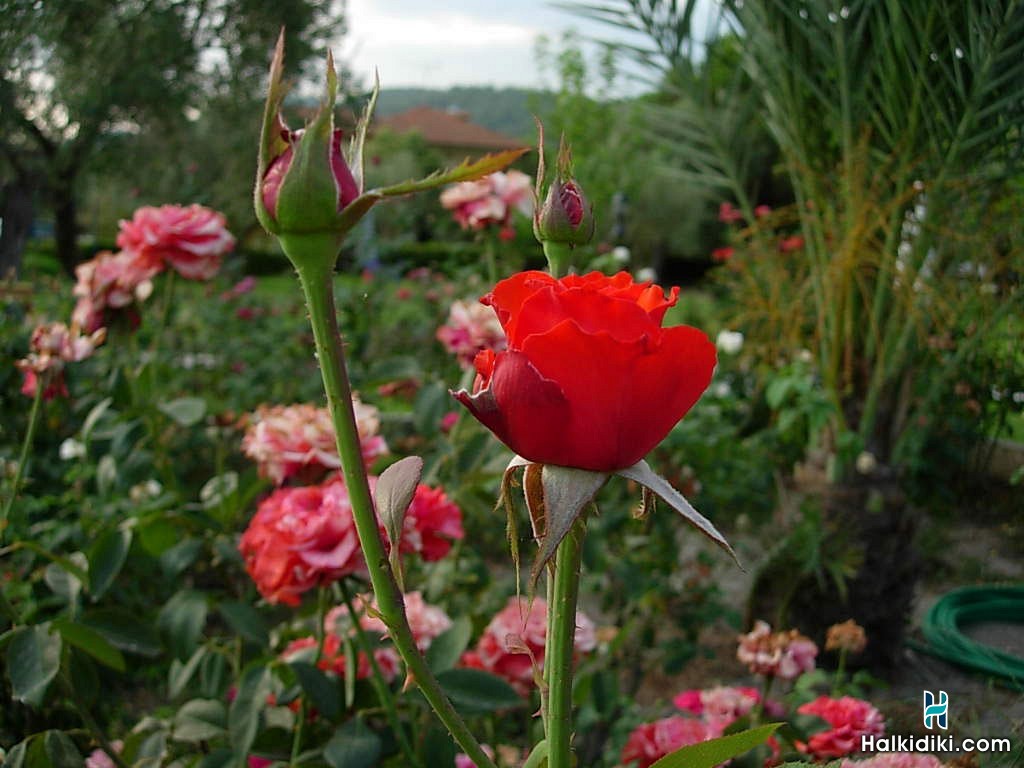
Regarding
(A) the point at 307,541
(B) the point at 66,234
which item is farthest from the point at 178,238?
(B) the point at 66,234

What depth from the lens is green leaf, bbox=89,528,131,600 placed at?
34.7 inches

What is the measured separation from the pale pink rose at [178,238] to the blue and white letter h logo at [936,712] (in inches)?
39.7

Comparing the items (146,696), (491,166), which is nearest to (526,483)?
(491,166)

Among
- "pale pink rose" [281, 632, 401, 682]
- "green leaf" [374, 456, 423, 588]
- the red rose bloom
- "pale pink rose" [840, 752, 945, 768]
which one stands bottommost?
"pale pink rose" [281, 632, 401, 682]

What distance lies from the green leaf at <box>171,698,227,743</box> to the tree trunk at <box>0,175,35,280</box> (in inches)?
93.8

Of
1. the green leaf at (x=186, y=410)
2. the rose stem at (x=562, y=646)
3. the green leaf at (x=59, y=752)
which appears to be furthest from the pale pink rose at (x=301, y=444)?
the rose stem at (x=562, y=646)

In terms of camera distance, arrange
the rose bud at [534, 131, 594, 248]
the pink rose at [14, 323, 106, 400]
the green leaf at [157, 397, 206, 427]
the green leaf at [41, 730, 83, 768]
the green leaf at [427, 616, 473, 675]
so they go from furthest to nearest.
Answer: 1. the green leaf at [157, 397, 206, 427]
2. the pink rose at [14, 323, 106, 400]
3. the green leaf at [427, 616, 473, 675]
4. the green leaf at [41, 730, 83, 768]
5. the rose bud at [534, 131, 594, 248]

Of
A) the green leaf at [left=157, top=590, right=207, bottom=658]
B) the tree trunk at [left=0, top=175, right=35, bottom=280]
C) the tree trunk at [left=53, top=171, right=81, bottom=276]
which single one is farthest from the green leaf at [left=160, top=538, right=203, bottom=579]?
the tree trunk at [left=53, top=171, right=81, bottom=276]

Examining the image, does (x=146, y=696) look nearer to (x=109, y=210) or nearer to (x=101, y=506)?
(x=101, y=506)

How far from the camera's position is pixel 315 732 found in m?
0.88

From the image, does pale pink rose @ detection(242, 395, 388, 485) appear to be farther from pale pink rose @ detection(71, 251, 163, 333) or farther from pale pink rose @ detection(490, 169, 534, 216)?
pale pink rose @ detection(490, 169, 534, 216)

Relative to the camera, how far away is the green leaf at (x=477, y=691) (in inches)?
30.5

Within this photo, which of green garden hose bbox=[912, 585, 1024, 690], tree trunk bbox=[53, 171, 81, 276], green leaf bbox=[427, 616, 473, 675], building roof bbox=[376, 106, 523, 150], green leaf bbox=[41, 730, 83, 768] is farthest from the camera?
building roof bbox=[376, 106, 523, 150]

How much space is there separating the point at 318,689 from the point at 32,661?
0.75 feet
